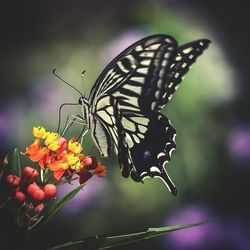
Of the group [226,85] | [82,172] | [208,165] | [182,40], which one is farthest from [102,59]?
[82,172]

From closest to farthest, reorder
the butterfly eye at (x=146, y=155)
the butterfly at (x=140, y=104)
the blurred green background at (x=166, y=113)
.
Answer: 1. the butterfly at (x=140, y=104)
2. the butterfly eye at (x=146, y=155)
3. the blurred green background at (x=166, y=113)

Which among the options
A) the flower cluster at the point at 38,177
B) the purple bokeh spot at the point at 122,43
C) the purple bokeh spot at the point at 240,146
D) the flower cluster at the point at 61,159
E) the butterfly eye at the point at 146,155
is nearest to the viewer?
the flower cluster at the point at 38,177

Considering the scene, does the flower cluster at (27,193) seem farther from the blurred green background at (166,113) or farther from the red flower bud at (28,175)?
the blurred green background at (166,113)

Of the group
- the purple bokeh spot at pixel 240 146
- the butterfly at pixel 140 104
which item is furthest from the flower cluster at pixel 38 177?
the purple bokeh spot at pixel 240 146

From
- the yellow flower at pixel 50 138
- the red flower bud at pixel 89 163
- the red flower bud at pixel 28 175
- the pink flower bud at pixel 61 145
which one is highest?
the yellow flower at pixel 50 138

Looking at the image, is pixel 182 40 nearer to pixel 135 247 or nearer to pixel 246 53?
pixel 246 53

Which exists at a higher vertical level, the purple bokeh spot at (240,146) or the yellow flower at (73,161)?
A: the yellow flower at (73,161)

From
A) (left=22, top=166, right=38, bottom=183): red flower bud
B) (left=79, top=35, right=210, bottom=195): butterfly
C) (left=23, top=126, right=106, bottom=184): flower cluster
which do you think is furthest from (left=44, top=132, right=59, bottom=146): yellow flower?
(left=79, top=35, right=210, bottom=195): butterfly
